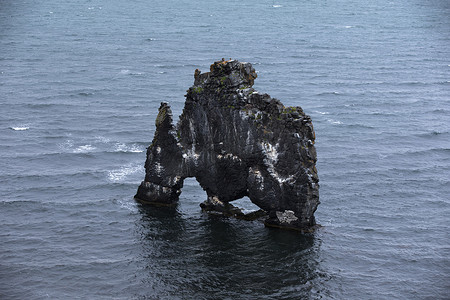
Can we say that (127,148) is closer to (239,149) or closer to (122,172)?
(122,172)

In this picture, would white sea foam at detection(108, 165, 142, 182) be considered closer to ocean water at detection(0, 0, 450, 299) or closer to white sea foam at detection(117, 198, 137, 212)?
ocean water at detection(0, 0, 450, 299)

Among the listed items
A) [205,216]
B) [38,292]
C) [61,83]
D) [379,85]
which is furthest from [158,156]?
[379,85]

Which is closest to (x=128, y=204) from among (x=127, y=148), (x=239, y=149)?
(x=239, y=149)

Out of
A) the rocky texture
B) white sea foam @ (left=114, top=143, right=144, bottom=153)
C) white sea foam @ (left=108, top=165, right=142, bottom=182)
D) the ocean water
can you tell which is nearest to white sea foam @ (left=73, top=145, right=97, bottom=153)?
the ocean water

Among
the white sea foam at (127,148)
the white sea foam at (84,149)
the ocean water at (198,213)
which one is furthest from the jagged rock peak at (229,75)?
the white sea foam at (84,149)

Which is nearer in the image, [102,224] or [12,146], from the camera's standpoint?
[102,224]

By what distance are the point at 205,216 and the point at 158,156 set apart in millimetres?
11353

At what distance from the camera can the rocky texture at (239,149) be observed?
9175 centimetres

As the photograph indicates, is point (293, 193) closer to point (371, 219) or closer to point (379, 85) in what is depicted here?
point (371, 219)

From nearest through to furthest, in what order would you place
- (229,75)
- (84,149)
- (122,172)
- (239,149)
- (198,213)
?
(229,75) < (239,149) < (198,213) < (122,172) < (84,149)

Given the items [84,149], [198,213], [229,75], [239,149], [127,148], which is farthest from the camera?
[127,148]

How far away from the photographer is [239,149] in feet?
313

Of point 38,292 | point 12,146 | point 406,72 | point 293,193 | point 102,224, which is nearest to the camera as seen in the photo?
point 38,292

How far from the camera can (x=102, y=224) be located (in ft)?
324
